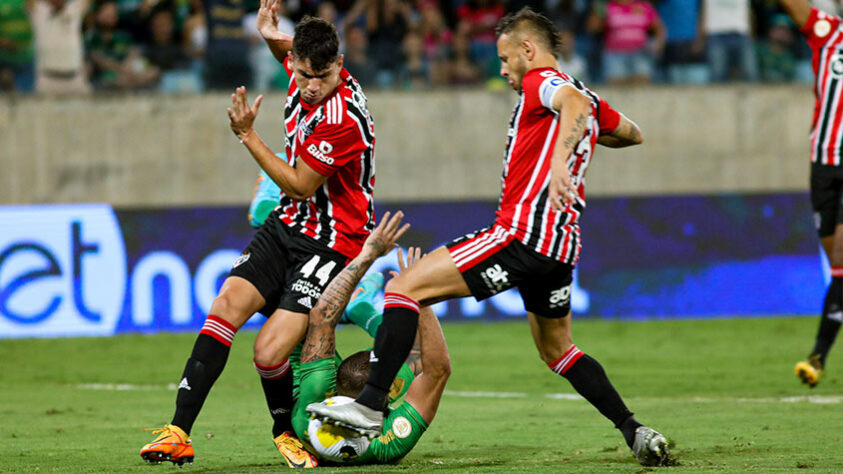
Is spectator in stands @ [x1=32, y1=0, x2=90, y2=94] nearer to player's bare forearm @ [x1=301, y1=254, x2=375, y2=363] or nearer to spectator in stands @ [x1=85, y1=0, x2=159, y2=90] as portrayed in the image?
spectator in stands @ [x1=85, y1=0, x2=159, y2=90]

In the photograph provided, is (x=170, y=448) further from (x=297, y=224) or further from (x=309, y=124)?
(x=309, y=124)

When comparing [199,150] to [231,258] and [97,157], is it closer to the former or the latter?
[97,157]

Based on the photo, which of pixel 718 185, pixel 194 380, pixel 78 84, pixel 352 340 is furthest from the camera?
pixel 718 185

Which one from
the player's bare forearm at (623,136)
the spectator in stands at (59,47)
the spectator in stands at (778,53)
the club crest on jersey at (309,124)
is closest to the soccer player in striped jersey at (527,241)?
the player's bare forearm at (623,136)

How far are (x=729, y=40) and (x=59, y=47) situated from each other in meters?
9.05

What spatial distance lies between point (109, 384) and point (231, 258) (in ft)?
→ 12.6

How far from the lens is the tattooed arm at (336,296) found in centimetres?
625

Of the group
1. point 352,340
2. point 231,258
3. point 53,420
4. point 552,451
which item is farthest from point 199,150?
point 552,451

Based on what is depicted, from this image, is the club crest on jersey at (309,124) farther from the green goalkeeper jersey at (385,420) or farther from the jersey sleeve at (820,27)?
the jersey sleeve at (820,27)

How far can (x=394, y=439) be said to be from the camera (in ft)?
19.4

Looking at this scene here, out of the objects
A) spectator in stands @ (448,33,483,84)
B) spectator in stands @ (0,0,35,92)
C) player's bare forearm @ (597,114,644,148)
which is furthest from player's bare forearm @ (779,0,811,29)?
spectator in stands @ (0,0,35,92)

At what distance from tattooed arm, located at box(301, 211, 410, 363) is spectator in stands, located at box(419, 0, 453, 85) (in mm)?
10602

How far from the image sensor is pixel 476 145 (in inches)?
680

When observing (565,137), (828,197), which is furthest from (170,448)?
(828,197)
